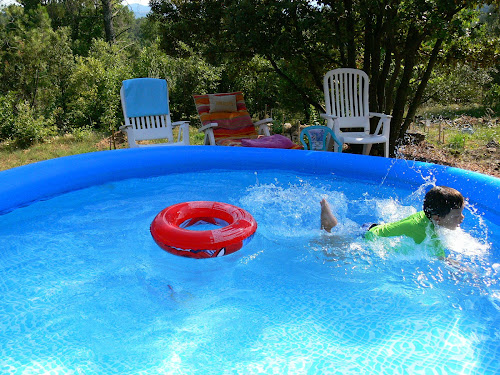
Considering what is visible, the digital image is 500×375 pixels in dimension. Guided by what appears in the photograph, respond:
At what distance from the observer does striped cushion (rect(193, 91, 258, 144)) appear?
20.2ft

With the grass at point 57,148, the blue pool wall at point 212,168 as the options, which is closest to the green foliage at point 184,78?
the grass at point 57,148

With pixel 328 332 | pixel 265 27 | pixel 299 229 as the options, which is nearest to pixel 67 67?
pixel 265 27

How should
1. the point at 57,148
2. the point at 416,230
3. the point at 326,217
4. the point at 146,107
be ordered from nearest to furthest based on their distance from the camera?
the point at 416,230
the point at 326,217
the point at 146,107
the point at 57,148

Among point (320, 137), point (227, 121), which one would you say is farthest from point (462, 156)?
point (227, 121)

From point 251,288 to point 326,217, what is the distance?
72 centimetres

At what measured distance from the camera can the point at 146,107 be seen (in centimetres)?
600

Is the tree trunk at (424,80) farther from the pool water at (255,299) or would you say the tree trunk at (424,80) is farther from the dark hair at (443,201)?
the dark hair at (443,201)

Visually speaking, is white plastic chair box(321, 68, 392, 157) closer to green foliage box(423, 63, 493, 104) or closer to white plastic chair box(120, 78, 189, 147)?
white plastic chair box(120, 78, 189, 147)

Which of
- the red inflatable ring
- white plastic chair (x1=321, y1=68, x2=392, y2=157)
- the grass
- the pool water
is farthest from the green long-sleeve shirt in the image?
the grass

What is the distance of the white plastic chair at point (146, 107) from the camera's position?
590 cm

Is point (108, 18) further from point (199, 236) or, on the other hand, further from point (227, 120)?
point (199, 236)

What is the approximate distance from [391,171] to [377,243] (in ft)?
5.10

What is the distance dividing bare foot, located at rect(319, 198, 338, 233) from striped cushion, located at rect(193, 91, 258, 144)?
3.35 m

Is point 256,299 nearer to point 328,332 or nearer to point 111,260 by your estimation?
point 328,332
